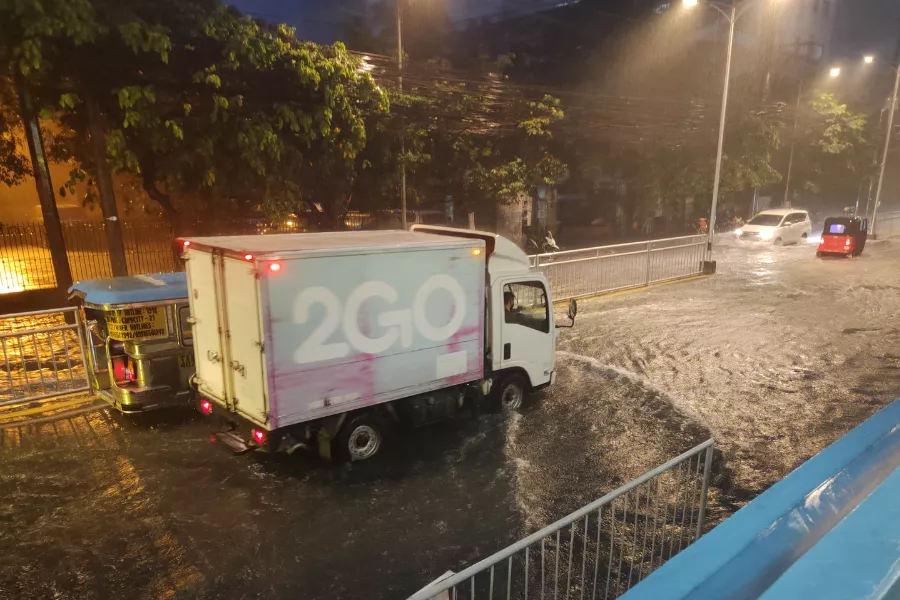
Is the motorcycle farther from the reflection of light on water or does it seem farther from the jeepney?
the reflection of light on water

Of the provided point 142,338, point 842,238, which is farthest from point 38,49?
point 842,238

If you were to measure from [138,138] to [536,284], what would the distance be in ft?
31.0

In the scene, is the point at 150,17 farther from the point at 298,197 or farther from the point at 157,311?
the point at 157,311

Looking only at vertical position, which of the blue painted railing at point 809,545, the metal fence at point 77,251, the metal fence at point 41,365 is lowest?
the metal fence at point 41,365

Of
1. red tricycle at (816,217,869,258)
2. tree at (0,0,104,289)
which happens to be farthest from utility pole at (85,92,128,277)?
red tricycle at (816,217,869,258)

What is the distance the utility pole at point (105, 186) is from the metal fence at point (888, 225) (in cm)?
3556

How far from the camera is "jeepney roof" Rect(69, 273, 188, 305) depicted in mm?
6672

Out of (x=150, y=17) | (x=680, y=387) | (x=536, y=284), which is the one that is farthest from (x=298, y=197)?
(x=680, y=387)

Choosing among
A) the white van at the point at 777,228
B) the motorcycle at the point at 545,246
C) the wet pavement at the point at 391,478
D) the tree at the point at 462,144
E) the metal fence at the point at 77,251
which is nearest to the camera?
the wet pavement at the point at 391,478

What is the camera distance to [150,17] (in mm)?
10875

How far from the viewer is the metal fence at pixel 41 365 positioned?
7.67m

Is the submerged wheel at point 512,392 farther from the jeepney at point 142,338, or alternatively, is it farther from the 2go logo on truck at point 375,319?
the jeepney at point 142,338

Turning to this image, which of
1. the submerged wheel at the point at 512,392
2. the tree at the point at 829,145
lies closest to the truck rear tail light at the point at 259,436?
the submerged wheel at the point at 512,392

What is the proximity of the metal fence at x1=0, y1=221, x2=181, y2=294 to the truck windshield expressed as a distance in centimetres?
980
